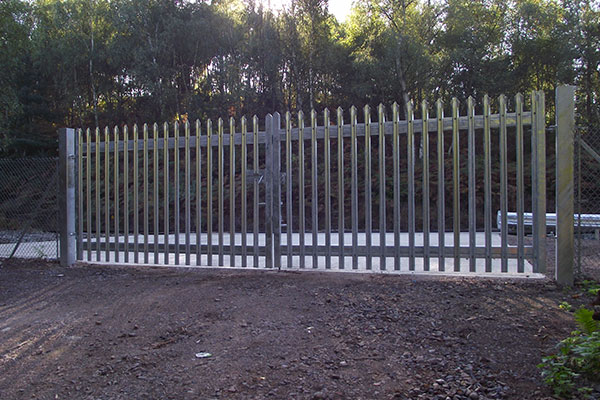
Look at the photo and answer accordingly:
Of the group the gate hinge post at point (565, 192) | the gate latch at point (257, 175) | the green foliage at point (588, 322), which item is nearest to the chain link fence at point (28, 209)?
the gate latch at point (257, 175)

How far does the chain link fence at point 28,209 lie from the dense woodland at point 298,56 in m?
7.74

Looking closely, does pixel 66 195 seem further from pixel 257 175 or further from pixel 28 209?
pixel 28 209

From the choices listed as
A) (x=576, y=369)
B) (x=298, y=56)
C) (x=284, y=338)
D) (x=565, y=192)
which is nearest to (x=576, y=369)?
(x=576, y=369)

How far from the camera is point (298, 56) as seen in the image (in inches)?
897

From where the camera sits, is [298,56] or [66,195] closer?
[66,195]

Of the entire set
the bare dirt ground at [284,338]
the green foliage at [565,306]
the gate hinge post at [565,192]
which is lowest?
the bare dirt ground at [284,338]

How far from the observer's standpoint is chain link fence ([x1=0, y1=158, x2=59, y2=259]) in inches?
279

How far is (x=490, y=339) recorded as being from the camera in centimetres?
312

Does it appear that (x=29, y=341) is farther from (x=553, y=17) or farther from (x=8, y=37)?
(x=553, y=17)

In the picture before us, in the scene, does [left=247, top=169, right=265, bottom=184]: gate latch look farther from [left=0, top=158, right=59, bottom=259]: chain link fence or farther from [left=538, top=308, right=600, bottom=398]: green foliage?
[left=538, top=308, right=600, bottom=398]: green foliage

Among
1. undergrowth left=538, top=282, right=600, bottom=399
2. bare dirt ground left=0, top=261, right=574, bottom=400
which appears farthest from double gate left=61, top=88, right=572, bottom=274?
undergrowth left=538, top=282, right=600, bottom=399

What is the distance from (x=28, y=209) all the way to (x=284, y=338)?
1419 cm

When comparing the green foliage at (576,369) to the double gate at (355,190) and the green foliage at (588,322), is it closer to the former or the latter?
the green foliage at (588,322)

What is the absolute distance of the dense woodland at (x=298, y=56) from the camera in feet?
70.6
